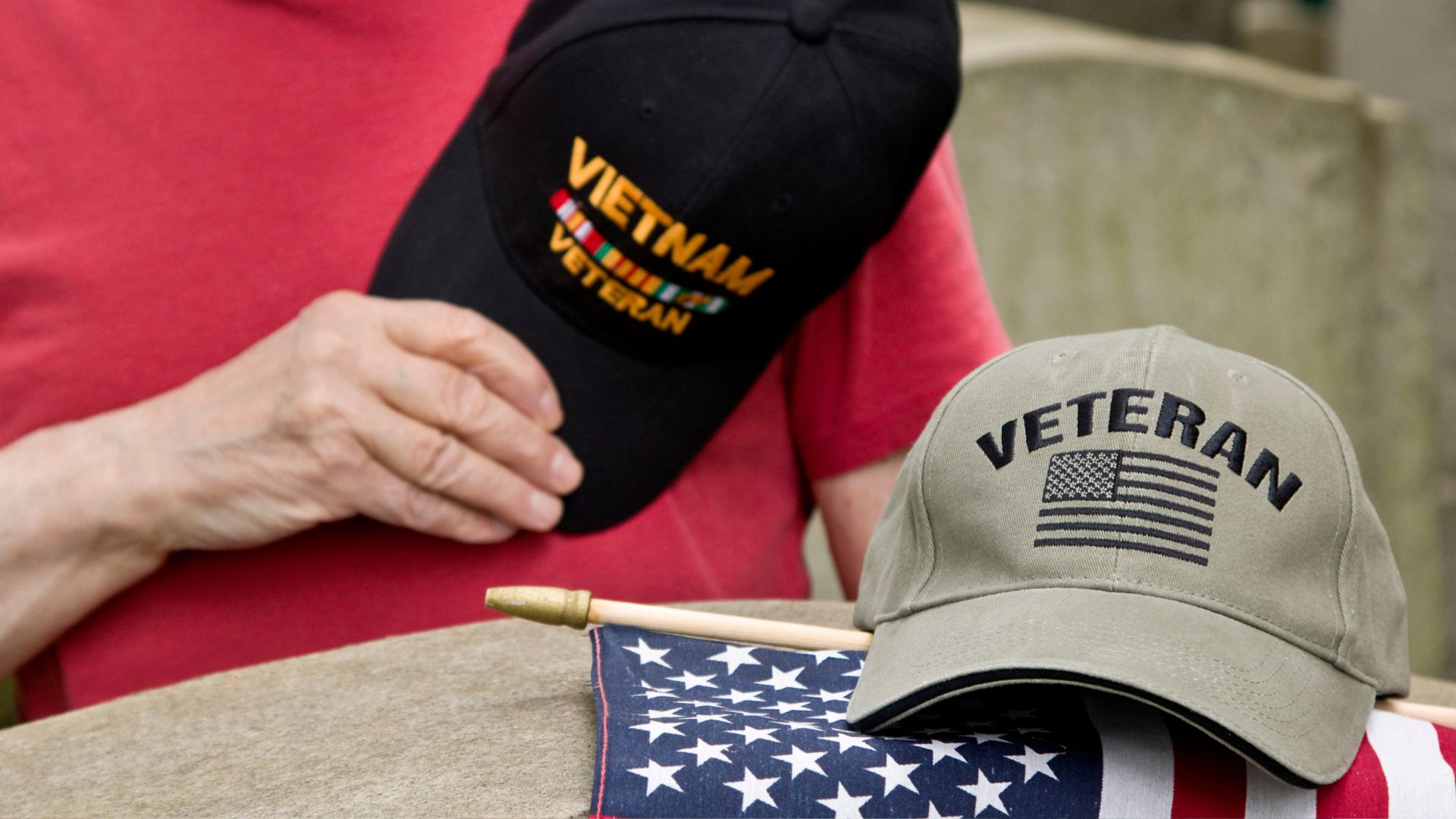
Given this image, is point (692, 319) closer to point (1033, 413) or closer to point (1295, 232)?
point (1033, 413)

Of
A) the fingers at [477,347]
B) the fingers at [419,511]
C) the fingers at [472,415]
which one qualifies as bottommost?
the fingers at [419,511]

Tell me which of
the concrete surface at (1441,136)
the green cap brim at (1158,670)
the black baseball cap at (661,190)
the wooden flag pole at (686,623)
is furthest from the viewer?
the concrete surface at (1441,136)

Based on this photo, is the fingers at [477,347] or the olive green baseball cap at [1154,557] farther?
the fingers at [477,347]

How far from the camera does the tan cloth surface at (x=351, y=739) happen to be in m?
0.72

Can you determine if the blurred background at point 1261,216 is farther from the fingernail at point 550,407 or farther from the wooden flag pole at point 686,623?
the wooden flag pole at point 686,623

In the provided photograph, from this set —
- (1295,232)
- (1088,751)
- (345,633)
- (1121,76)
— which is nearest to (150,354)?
(345,633)

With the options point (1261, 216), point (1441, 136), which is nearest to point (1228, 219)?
point (1261, 216)

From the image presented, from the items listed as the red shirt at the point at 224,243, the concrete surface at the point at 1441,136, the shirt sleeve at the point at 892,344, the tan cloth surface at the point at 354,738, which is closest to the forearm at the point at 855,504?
the shirt sleeve at the point at 892,344

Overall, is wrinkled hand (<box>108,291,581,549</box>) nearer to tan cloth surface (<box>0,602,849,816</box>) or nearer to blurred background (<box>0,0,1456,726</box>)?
tan cloth surface (<box>0,602,849,816</box>)

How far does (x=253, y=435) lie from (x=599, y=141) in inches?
13.8

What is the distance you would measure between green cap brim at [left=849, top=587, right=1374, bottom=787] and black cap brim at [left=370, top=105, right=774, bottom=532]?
44 cm

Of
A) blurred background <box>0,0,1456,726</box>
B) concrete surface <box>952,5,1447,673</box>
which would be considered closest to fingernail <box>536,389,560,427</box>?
blurred background <box>0,0,1456,726</box>

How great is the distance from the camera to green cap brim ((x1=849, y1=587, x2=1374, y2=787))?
2.13ft

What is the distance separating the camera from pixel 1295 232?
282cm
